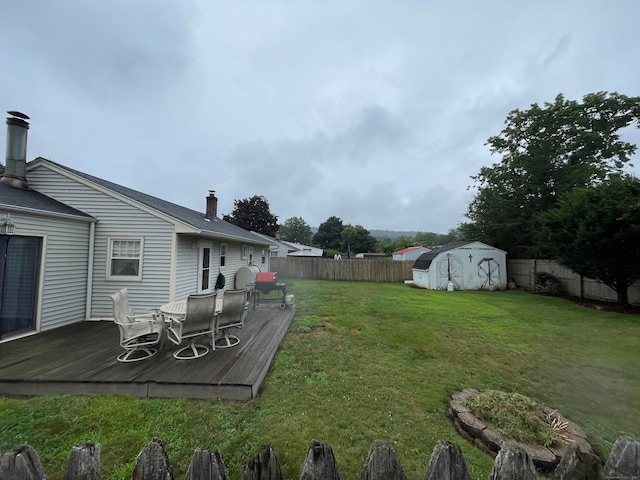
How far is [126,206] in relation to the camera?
691 cm

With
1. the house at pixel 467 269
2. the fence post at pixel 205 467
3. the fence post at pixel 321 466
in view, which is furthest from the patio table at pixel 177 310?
the house at pixel 467 269

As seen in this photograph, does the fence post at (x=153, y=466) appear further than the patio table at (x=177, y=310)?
No

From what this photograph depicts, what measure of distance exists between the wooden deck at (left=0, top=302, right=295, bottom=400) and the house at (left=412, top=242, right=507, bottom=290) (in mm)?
14089

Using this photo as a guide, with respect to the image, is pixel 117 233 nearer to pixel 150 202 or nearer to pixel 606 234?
pixel 150 202

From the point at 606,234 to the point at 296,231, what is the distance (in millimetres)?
67007

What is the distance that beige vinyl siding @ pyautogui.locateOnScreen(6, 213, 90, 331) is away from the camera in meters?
5.66

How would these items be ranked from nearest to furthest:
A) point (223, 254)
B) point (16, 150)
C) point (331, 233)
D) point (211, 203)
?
point (16, 150), point (223, 254), point (211, 203), point (331, 233)

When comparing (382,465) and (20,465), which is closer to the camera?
(20,465)

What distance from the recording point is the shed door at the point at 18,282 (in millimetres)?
5117

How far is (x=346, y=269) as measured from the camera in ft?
68.5

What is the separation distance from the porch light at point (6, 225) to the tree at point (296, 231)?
69.1m

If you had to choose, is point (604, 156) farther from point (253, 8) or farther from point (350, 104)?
point (253, 8)

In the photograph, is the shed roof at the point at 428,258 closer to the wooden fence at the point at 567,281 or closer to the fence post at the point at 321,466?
the wooden fence at the point at 567,281

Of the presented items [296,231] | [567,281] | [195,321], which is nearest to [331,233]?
[296,231]
